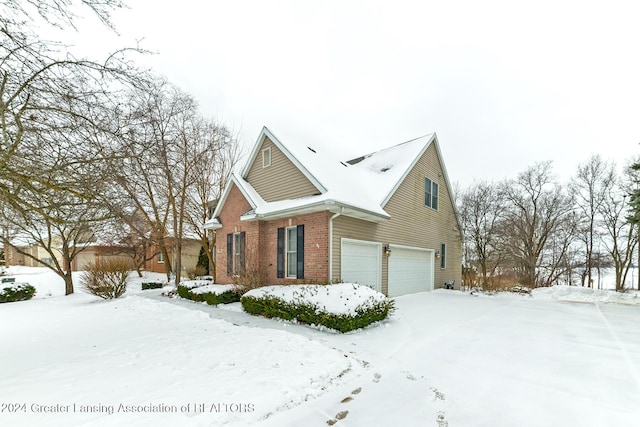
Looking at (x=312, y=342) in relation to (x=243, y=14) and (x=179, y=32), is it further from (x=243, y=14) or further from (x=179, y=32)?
(x=243, y=14)

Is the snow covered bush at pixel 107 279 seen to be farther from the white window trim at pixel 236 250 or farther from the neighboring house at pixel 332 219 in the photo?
the white window trim at pixel 236 250

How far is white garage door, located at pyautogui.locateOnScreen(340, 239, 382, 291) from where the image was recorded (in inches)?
391

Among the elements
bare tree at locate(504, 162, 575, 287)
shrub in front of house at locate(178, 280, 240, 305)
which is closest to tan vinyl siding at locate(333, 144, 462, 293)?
shrub in front of house at locate(178, 280, 240, 305)

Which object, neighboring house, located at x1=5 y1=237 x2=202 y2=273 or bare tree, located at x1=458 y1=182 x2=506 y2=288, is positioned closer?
bare tree, located at x1=458 y1=182 x2=506 y2=288

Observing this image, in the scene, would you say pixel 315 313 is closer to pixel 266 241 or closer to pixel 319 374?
pixel 319 374

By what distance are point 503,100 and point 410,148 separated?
246 inches

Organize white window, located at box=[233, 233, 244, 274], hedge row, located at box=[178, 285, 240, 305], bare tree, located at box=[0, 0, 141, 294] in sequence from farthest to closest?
white window, located at box=[233, 233, 244, 274] → hedge row, located at box=[178, 285, 240, 305] → bare tree, located at box=[0, 0, 141, 294]

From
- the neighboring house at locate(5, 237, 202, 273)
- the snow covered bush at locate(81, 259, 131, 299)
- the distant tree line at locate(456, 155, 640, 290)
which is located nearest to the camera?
the snow covered bush at locate(81, 259, 131, 299)

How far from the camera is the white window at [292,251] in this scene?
10.2 m

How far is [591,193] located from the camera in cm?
2181

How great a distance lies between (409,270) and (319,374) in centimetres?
1019

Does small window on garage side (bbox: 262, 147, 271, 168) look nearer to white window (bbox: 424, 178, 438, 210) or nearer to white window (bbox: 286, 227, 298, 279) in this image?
white window (bbox: 286, 227, 298, 279)

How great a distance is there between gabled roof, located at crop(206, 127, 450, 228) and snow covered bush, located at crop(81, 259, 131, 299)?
4.71 metres

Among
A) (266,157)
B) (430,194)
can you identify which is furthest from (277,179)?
(430,194)
